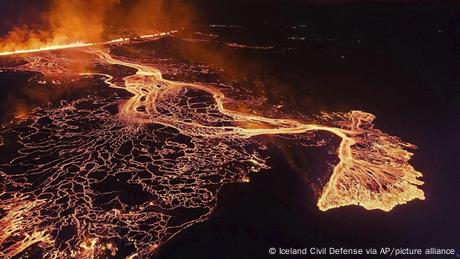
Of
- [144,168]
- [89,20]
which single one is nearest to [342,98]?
[144,168]

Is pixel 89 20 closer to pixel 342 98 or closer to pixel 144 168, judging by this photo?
pixel 342 98

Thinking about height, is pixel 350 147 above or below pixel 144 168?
above

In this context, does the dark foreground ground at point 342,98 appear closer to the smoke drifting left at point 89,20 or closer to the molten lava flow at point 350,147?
the molten lava flow at point 350,147

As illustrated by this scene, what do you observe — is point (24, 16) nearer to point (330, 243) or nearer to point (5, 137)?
point (5, 137)

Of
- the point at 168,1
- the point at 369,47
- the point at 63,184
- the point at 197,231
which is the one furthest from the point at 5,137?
the point at 168,1

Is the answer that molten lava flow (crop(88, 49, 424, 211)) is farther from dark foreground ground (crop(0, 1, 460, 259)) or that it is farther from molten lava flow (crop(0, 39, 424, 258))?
dark foreground ground (crop(0, 1, 460, 259))

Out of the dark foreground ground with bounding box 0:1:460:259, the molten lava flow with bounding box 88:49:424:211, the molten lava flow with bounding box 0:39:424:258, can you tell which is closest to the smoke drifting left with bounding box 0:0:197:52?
the dark foreground ground with bounding box 0:1:460:259

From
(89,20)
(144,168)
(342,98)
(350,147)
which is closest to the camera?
(144,168)
